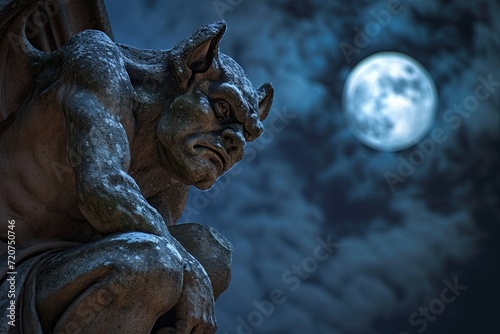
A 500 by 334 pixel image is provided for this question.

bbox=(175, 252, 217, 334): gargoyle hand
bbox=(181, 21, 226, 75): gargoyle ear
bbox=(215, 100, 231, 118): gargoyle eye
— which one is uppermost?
bbox=(181, 21, 226, 75): gargoyle ear

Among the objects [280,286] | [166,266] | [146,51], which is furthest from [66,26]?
[280,286]

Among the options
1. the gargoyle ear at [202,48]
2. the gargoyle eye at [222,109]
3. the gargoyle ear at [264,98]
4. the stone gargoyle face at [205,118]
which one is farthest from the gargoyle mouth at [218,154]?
the gargoyle ear at [264,98]

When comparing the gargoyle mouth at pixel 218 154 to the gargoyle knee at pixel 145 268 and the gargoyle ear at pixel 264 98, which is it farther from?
the gargoyle knee at pixel 145 268

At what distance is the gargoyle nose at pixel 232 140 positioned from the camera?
4199 mm

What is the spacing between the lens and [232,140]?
13.8 feet

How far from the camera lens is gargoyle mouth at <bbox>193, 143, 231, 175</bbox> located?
4168mm

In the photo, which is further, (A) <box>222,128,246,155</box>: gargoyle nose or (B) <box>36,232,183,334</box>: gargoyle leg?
(A) <box>222,128,246,155</box>: gargoyle nose

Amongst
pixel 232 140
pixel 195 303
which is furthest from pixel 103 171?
pixel 232 140

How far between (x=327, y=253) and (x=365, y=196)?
731mm

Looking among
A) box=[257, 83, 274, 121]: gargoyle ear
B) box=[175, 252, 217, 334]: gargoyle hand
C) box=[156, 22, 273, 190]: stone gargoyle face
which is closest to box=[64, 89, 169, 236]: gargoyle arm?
→ box=[175, 252, 217, 334]: gargoyle hand

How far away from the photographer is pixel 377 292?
10047 millimetres

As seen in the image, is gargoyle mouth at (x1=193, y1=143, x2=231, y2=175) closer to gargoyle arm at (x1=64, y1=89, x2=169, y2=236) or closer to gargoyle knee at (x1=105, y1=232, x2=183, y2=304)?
gargoyle arm at (x1=64, y1=89, x2=169, y2=236)

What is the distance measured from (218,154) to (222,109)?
177 mm

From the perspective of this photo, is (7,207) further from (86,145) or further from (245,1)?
(245,1)
